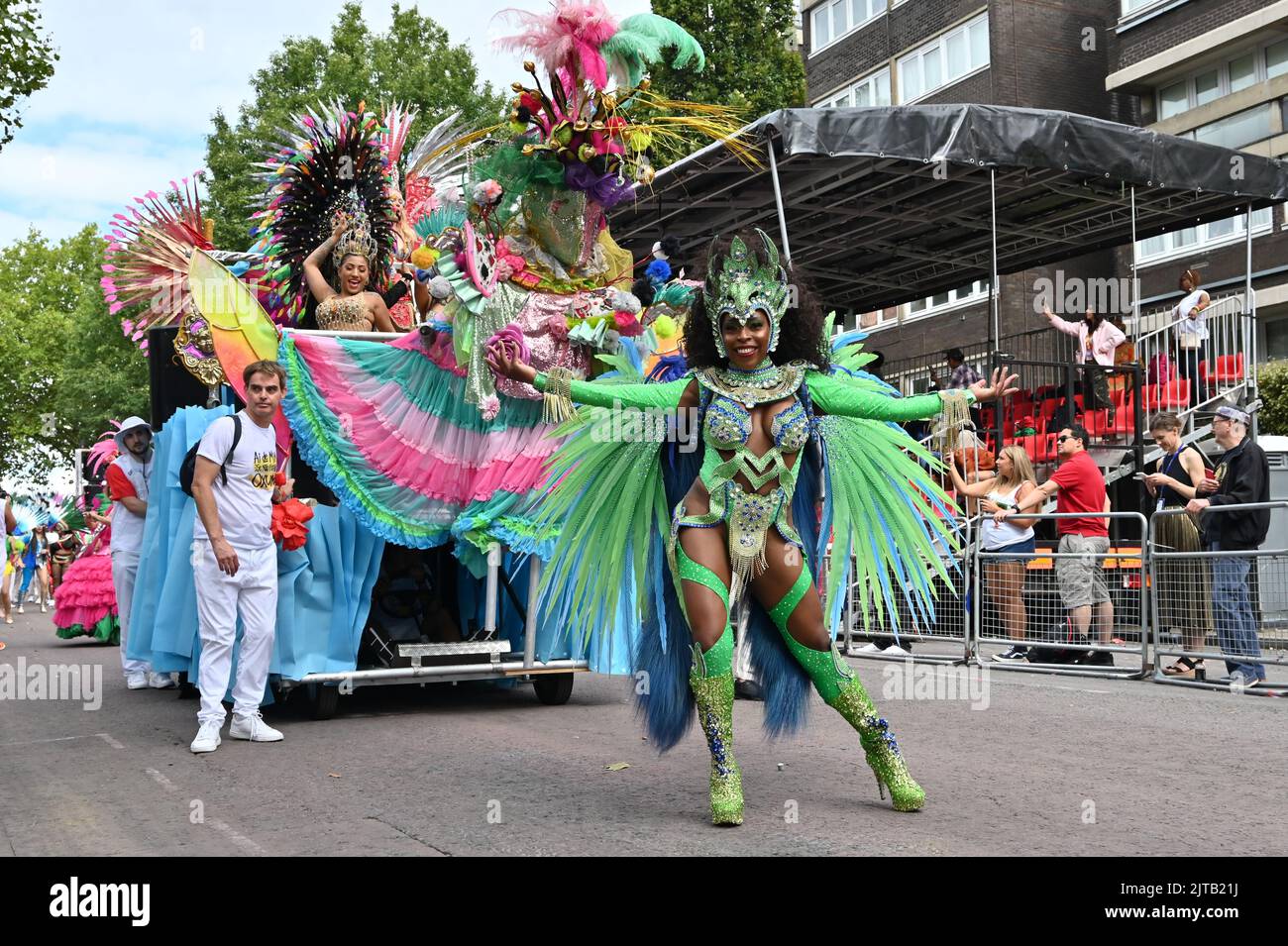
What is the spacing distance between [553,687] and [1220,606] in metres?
4.91

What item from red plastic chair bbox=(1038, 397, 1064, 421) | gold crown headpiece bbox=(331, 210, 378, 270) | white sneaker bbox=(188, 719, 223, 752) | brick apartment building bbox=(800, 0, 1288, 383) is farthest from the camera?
brick apartment building bbox=(800, 0, 1288, 383)

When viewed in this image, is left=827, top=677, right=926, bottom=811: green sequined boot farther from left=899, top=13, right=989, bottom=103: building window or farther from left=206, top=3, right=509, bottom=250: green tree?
left=899, top=13, right=989, bottom=103: building window

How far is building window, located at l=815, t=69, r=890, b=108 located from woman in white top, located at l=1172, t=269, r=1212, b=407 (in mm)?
17849

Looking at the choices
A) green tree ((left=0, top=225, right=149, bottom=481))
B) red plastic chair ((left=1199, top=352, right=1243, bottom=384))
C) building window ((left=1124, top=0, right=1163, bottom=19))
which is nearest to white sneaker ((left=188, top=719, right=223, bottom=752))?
red plastic chair ((left=1199, top=352, right=1243, bottom=384))

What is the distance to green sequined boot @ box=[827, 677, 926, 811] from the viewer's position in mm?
4906

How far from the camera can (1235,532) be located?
9383 millimetres

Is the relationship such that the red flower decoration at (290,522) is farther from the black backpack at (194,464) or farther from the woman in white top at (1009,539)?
the woman in white top at (1009,539)

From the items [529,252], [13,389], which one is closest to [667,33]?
[529,252]

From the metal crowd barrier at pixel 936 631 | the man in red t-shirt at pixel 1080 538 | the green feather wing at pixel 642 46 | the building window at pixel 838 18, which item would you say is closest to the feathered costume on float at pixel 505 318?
the green feather wing at pixel 642 46

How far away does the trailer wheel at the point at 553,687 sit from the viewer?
8.40 m

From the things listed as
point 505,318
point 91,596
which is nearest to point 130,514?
point 505,318

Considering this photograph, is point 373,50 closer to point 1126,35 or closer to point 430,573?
point 1126,35

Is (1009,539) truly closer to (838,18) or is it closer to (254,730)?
(254,730)

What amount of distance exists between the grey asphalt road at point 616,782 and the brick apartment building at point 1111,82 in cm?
2022
